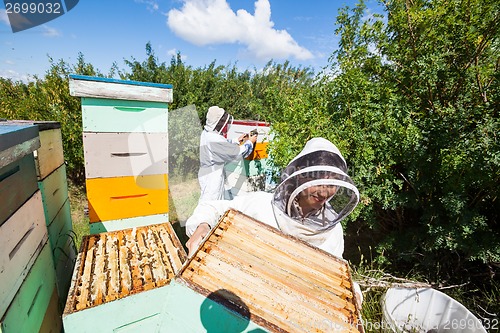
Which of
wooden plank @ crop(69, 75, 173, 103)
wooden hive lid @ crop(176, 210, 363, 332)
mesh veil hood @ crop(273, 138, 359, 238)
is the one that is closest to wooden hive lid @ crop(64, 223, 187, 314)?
wooden hive lid @ crop(176, 210, 363, 332)

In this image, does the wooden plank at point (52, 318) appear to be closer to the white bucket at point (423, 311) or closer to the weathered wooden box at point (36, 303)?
the weathered wooden box at point (36, 303)

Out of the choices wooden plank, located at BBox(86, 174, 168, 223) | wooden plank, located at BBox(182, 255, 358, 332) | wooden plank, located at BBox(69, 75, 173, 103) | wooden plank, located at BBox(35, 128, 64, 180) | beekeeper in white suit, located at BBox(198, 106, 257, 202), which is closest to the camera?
wooden plank, located at BBox(182, 255, 358, 332)

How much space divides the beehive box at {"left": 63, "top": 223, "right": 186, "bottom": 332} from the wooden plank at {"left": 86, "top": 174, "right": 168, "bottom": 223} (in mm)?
398

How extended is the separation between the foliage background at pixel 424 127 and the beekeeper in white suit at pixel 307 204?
3.73 ft

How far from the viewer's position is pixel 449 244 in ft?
8.08

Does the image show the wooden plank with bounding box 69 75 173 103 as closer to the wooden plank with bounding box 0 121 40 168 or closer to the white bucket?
Result: the wooden plank with bounding box 0 121 40 168

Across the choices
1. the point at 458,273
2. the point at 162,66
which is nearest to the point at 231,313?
the point at 458,273

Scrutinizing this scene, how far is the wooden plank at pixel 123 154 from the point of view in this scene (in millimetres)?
2449

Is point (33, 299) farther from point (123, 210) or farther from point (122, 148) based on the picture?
point (122, 148)

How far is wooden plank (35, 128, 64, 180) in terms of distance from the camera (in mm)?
1894

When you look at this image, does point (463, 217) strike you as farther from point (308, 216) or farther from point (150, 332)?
point (150, 332)

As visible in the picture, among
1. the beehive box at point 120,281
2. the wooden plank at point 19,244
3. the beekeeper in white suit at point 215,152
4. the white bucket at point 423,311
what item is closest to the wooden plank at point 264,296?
the beehive box at point 120,281

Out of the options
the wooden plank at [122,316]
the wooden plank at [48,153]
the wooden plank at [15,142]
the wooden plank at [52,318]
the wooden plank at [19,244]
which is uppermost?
the wooden plank at [15,142]

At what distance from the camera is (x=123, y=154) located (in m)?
2.58
